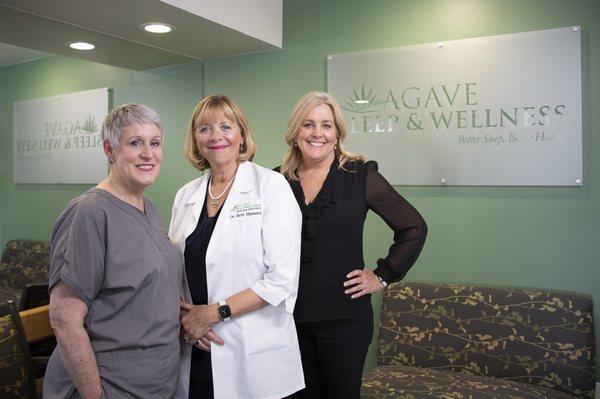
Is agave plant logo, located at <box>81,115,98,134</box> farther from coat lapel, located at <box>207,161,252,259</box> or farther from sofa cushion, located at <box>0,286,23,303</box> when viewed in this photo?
coat lapel, located at <box>207,161,252,259</box>

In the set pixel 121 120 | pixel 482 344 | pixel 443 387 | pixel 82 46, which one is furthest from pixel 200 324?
pixel 82 46

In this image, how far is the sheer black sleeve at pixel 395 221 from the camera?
6.68ft

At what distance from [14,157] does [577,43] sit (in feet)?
8.43

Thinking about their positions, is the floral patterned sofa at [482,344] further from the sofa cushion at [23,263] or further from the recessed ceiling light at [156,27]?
the recessed ceiling light at [156,27]

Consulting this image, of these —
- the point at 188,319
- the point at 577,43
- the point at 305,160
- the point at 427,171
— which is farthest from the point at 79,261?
the point at 577,43

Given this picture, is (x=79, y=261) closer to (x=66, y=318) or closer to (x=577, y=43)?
(x=66, y=318)

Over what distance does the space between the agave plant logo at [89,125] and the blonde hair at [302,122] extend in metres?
0.88

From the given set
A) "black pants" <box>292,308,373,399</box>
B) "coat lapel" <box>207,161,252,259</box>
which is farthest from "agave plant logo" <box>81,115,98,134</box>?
"black pants" <box>292,308,373,399</box>

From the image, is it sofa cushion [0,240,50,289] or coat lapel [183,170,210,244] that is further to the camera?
sofa cushion [0,240,50,289]

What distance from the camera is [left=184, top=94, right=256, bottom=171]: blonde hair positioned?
1822mm

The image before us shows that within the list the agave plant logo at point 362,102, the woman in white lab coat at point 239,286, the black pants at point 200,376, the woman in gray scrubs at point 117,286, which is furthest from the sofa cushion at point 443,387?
the agave plant logo at point 362,102

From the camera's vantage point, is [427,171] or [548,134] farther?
[427,171]

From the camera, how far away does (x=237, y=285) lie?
1702 mm

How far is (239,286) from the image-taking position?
170 centimetres
